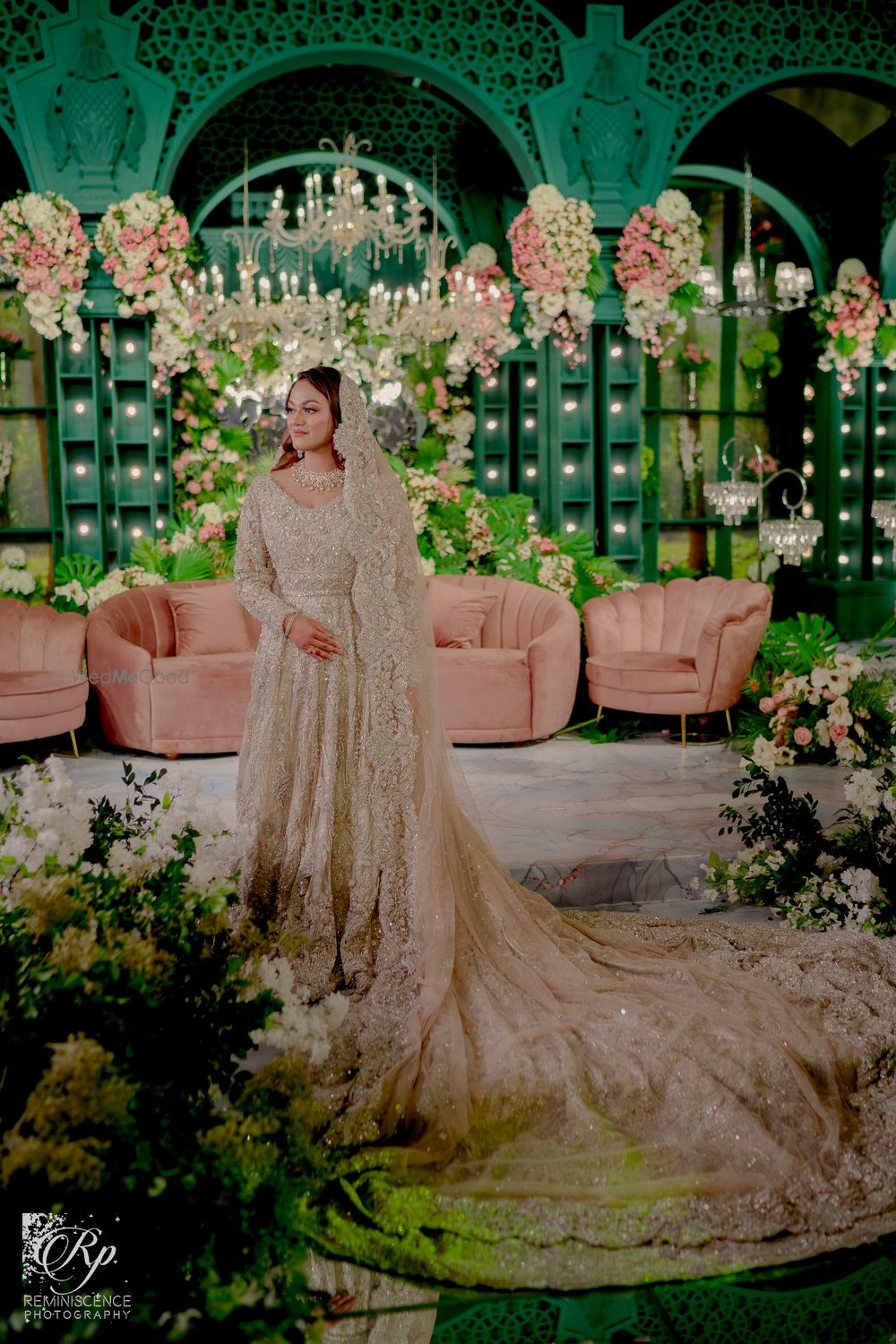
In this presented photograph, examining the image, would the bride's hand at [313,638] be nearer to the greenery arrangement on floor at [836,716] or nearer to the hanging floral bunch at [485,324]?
the greenery arrangement on floor at [836,716]

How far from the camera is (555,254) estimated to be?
8328 mm

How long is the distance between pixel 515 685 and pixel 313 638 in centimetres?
342

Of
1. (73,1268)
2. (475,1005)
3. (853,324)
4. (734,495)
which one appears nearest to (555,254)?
(734,495)

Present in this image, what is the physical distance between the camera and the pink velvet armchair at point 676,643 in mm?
7074

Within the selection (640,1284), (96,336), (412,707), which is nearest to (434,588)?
(96,336)

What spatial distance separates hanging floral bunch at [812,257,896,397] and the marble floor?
5.25 m

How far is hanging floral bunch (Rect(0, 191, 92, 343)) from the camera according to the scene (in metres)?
7.80

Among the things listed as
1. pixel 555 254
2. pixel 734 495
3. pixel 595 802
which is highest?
pixel 555 254

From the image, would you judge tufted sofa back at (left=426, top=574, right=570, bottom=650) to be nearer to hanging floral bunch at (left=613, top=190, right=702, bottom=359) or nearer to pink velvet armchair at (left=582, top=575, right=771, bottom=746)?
pink velvet armchair at (left=582, top=575, right=771, bottom=746)

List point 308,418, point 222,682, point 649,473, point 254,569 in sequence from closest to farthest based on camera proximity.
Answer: point 308,418 → point 254,569 → point 222,682 → point 649,473

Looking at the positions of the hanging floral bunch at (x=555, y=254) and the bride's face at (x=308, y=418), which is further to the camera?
the hanging floral bunch at (x=555, y=254)

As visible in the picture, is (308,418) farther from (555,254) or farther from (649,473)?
(649,473)

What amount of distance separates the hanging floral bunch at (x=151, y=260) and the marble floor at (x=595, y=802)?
3.09 metres

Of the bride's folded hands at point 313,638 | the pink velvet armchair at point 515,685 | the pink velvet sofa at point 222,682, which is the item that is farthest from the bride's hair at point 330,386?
the pink velvet armchair at point 515,685
